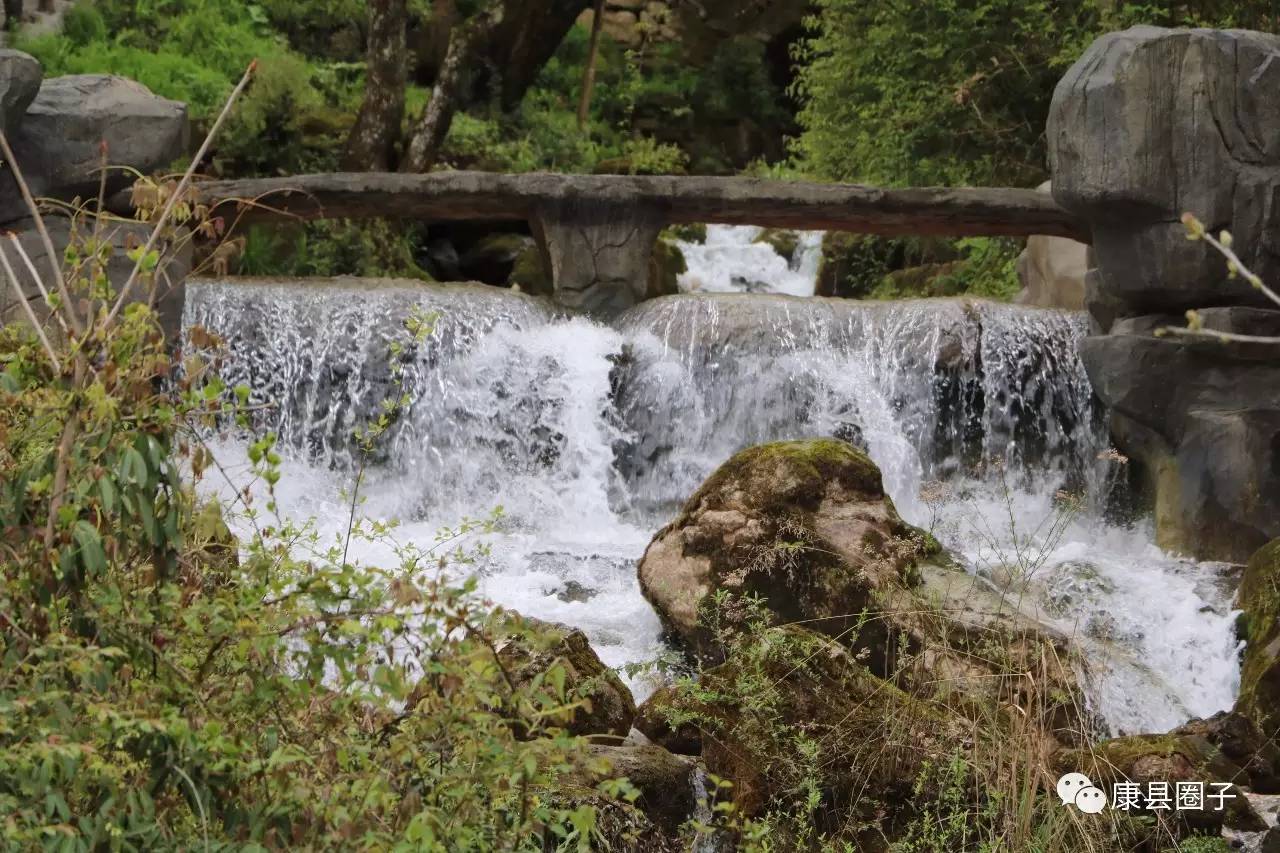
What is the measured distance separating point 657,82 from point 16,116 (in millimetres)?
11577

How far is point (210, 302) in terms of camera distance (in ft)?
32.7

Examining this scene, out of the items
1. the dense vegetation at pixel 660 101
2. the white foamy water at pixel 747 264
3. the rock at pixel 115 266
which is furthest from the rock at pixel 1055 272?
the rock at pixel 115 266

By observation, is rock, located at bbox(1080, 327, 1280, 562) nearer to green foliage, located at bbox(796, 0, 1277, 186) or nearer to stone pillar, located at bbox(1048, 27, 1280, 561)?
stone pillar, located at bbox(1048, 27, 1280, 561)

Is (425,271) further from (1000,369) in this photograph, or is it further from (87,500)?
(87,500)

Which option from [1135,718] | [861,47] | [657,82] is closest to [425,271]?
[861,47]

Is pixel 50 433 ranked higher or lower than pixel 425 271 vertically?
higher

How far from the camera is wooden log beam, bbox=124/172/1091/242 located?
1035 centimetres

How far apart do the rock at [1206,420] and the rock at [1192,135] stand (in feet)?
1.51

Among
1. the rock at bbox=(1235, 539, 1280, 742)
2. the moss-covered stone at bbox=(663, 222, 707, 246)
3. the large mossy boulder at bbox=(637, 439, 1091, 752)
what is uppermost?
the large mossy boulder at bbox=(637, 439, 1091, 752)

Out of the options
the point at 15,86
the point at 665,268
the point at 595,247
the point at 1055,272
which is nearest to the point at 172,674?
the point at 15,86

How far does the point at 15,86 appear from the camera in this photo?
29.1 ft

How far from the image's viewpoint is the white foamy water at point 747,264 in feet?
52.1

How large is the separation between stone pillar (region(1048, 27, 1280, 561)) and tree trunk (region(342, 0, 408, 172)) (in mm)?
6683

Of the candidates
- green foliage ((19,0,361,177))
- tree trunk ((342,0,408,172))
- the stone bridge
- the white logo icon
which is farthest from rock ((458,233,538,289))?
the white logo icon
